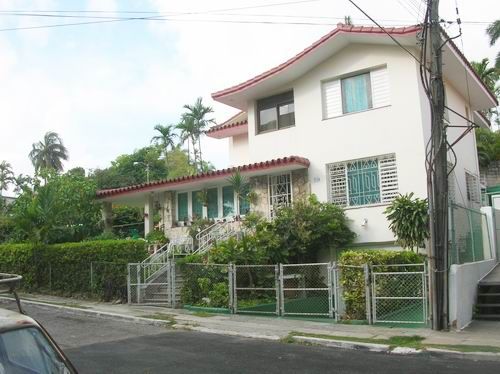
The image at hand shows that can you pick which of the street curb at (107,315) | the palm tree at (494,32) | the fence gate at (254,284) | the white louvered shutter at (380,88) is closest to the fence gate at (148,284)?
the street curb at (107,315)

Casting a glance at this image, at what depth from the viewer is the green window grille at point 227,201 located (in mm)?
19656

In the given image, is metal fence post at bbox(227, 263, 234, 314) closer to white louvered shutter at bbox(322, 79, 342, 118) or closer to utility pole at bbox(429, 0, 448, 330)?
utility pole at bbox(429, 0, 448, 330)

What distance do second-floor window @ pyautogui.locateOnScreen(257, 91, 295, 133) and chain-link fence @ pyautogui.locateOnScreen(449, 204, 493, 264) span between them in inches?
266

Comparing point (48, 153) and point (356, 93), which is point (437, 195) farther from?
point (48, 153)

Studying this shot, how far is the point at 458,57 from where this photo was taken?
16.5 m

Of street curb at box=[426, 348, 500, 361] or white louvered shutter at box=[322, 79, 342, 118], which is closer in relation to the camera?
street curb at box=[426, 348, 500, 361]

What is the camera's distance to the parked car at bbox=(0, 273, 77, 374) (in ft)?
9.80

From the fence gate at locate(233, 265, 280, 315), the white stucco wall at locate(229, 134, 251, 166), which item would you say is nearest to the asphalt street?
the fence gate at locate(233, 265, 280, 315)

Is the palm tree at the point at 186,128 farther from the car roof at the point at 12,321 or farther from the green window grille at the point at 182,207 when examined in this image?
the car roof at the point at 12,321

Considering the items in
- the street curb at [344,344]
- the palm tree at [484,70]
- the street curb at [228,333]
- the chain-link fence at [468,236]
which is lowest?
the street curb at [344,344]

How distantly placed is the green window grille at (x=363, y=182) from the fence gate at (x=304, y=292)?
249cm

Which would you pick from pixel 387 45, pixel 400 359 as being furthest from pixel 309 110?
pixel 400 359

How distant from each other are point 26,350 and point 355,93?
49.7 feet

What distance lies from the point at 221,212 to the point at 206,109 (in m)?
33.1
